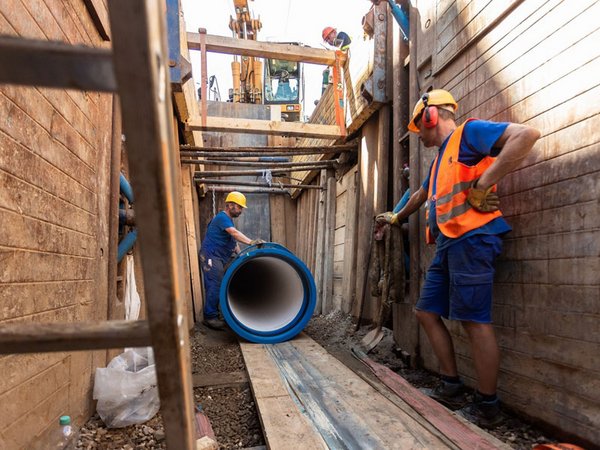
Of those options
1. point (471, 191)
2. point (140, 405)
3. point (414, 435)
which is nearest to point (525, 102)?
point (471, 191)

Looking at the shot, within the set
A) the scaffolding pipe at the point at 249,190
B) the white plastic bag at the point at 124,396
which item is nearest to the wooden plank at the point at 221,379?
the white plastic bag at the point at 124,396

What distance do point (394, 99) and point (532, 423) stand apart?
2783 millimetres

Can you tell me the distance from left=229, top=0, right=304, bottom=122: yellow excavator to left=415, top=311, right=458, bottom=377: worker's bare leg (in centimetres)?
1284

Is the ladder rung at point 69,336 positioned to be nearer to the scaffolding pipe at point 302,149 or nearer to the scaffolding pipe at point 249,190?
the scaffolding pipe at point 302,149

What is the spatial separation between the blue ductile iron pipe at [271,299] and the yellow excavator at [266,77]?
1017cm

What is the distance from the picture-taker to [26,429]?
156 centimetres

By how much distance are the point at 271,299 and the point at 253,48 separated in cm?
308

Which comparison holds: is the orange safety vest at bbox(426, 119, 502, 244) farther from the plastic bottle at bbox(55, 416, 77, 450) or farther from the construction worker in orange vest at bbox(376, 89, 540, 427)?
the plastic bottle at bbox(55, 416, 77, 450)

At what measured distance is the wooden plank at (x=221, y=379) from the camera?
2.90 meters

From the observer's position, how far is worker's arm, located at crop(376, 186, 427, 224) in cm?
281

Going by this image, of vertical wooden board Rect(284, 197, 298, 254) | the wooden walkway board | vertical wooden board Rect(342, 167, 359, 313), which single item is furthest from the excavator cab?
the wooden walkway board

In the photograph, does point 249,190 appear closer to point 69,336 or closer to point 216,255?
point 216,255

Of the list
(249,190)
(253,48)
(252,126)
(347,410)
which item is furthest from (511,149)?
(249,190)

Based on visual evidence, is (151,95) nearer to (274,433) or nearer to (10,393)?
(10,393)
